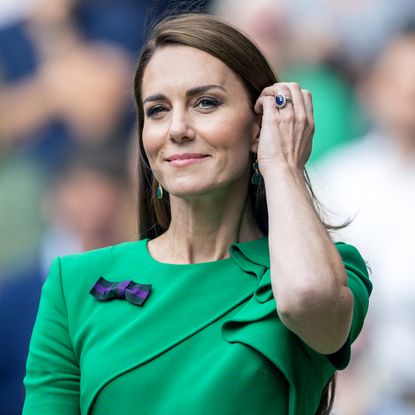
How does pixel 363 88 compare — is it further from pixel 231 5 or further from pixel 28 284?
pixel 28 284

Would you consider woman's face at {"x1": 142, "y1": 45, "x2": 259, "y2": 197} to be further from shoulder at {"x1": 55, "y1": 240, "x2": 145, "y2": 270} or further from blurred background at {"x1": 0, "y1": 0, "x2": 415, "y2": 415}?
blurred background at {"x1": 0, "y1": 0, "x2": 415, "y2": 415}

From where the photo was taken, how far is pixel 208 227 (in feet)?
10.2

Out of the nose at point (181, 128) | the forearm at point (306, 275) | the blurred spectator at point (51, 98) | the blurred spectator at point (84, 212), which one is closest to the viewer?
the forearm at point (306, 275)

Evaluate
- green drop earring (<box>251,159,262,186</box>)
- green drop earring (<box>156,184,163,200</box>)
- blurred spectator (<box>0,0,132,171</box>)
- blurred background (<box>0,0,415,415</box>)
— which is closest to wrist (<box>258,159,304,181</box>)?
green drop earring (<box>251,159,262,186</box>)

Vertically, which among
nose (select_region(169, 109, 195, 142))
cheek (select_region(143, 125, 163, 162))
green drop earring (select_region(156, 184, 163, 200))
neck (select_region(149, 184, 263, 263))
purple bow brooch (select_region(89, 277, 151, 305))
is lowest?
purple bow brooch (select_region(89, 277, 151, 305))

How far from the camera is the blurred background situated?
511cm

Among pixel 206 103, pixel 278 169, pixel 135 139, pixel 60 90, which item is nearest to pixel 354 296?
pixel 278 169

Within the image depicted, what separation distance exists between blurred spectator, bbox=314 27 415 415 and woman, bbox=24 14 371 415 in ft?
5.43

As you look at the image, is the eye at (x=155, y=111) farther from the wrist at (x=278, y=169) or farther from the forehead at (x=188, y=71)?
the wrist at (x=278, y=169)

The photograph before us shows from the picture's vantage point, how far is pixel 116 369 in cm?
288

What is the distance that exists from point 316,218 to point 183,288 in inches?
16.3

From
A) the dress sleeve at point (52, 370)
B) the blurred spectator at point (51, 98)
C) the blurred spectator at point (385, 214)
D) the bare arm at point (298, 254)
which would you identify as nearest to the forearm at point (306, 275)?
the bare arm at point (298, 254)

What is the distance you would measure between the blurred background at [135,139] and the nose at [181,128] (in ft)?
6.92

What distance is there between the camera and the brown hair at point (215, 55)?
304 centimetres
